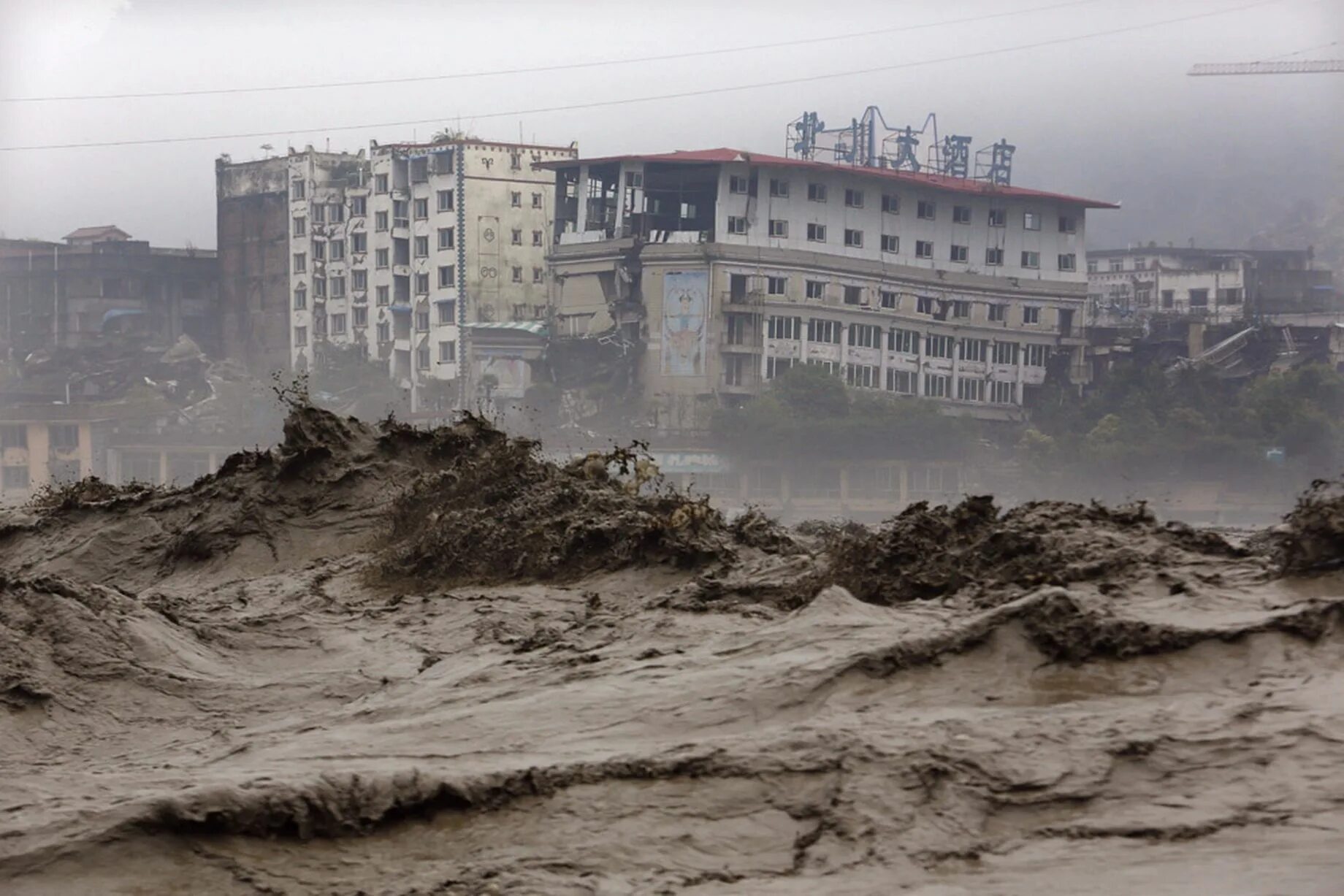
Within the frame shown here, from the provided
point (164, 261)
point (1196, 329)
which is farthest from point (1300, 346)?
point (164, 261)

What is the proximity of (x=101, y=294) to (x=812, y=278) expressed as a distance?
36.3m

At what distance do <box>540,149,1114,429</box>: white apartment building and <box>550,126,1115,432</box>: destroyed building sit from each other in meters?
0.07

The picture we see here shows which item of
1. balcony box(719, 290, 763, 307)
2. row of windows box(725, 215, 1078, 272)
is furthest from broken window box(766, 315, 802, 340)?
row of windows box(725, 215, 1078, 272)

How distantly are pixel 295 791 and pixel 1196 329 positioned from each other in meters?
71.2

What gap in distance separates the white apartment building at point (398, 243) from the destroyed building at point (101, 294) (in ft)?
11.9

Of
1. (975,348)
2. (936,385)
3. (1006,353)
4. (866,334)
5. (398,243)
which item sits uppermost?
(398,243)

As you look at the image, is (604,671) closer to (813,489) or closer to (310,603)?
(310,603)

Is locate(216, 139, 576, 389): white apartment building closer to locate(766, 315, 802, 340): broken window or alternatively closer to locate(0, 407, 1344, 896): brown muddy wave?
locate(766, 315, 802, 340): broken window

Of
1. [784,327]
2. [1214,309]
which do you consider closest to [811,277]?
[784,327]

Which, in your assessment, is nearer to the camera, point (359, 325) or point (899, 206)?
point (899, 206)

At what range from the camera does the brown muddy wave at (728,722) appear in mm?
5746

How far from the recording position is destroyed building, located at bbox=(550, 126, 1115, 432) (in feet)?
225

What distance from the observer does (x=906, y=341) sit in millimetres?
72438

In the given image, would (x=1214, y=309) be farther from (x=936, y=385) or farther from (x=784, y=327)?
(x=784, y=327)
